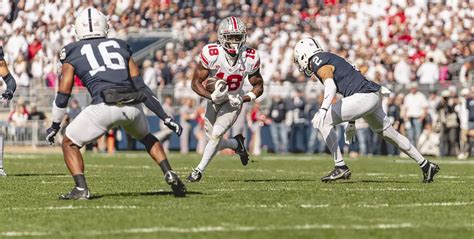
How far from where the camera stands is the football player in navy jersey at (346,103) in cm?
1277

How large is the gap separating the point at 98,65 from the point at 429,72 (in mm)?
15912

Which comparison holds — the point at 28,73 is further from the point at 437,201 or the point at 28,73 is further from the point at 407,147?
the point at 437,201

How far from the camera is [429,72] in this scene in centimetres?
2505

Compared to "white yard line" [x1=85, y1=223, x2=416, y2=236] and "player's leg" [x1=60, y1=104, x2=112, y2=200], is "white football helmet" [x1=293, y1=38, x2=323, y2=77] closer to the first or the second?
"player's leg" [x1=60, y1=104, x2=112, y2=200]

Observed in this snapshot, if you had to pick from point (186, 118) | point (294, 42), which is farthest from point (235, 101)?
point (294, 42)

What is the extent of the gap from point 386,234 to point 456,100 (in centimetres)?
1700

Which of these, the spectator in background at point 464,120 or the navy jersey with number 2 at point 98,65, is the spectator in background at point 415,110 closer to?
→ the spectator in background at point 464,120

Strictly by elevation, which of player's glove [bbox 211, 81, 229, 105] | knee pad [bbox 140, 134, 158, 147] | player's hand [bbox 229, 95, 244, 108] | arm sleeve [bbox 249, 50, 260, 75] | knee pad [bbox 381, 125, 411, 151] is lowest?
knee pad [bbox 381, 125, 411, 151]

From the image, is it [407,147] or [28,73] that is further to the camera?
[28,73]

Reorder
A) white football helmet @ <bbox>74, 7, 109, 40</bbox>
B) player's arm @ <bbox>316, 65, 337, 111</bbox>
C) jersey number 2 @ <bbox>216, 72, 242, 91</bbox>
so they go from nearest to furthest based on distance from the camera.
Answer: white football helmet @ <bbox>74, 7, 109, 40</bbox> < player's arm @ <bbox>316, 65, 337, 111</bbox> < jersey number 2 @ <bbox>216, 72, 242, 91</bbox>

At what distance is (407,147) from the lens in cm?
1290

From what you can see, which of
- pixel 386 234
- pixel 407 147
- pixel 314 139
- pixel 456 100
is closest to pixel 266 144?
pixel 314 139

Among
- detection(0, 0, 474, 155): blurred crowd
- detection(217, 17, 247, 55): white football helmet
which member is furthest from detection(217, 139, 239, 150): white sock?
detection(0, 0, 474, 155): blurred crowd

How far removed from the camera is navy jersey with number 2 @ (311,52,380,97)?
12.9m
